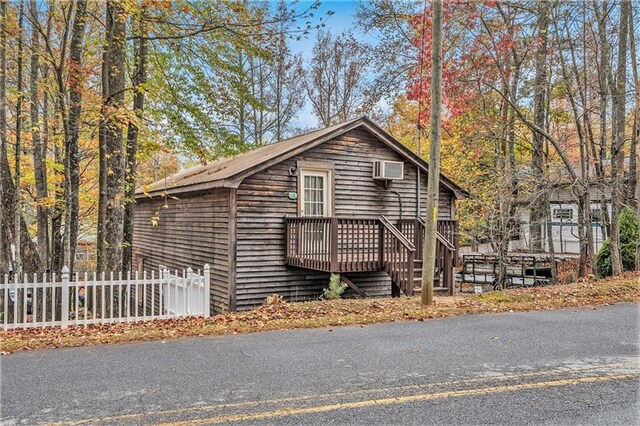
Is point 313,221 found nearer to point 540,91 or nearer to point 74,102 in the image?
point 74,102

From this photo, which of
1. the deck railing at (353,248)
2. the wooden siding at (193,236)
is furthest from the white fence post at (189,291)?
the deck railing at (353,248)

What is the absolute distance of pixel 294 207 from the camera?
11.8 meters

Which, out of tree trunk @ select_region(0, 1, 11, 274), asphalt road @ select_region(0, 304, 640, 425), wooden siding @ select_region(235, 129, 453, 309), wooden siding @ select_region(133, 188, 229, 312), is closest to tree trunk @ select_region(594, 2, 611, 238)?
Result: wooden siding @ select_region(235, 129, 453, 309)

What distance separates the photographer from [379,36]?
1677cm

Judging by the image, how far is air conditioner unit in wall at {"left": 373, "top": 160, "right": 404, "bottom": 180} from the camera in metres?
12.6

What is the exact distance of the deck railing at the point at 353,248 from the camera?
9992 mm

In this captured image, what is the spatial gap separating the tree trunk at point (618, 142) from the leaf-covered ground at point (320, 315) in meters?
2.58

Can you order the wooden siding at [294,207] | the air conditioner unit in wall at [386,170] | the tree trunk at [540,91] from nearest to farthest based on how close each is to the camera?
the wooden siding at [294,207] < the air conditioner unit in wall at [386,170] < the tree trunk at [540,91]

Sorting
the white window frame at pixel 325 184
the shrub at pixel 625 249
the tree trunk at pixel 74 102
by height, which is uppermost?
the tree trunk at pixel 74 102

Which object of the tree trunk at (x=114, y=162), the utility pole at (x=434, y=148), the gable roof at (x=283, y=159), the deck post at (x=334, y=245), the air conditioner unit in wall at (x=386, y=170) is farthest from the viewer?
the air conditioner unit in wall at (x=386, y=170)

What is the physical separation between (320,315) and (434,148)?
3586 millimetres

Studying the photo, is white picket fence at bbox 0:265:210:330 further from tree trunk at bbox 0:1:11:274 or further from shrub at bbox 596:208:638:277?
shrub at bbox 596:208:638:277

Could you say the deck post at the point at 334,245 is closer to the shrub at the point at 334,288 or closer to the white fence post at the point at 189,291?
the shrub at the point at 334,288

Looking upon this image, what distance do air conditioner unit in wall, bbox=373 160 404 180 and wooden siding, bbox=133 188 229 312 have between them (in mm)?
4351
